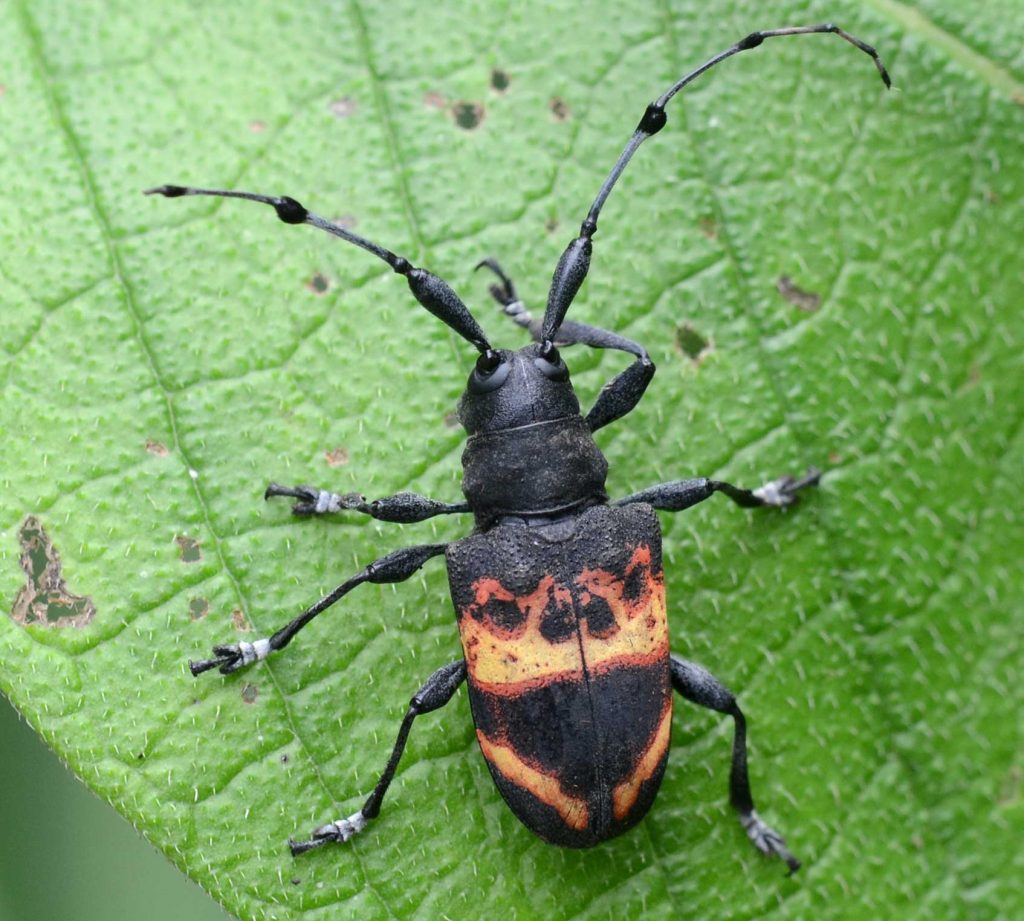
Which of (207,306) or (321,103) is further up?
(321,103)

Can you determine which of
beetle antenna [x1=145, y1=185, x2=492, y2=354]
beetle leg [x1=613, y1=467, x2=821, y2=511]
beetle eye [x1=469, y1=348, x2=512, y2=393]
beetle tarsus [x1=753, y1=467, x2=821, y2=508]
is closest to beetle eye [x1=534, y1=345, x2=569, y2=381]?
beetle eye [x1=469, y1=348, x2=512, y2=393]

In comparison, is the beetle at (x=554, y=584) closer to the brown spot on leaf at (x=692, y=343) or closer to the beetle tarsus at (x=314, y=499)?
the beetle tarsus at (x=314, y=499)

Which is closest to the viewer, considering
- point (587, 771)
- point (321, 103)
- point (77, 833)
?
point (587, 771)

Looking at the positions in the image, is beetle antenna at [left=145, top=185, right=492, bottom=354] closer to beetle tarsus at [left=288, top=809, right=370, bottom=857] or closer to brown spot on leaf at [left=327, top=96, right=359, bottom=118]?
brown spot on leaf at [left=327, top=96, right=359, bottom=118]

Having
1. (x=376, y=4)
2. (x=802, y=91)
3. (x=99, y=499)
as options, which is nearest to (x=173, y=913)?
(x=99, y=499)

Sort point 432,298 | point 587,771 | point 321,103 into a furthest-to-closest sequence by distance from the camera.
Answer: point 321,103 → point 432,298 → point 587,771

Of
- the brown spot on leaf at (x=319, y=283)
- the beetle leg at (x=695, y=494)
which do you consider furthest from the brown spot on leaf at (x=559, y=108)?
the beetle leg at (x=695, y=494)

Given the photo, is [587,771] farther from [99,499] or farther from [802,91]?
[802,91]
